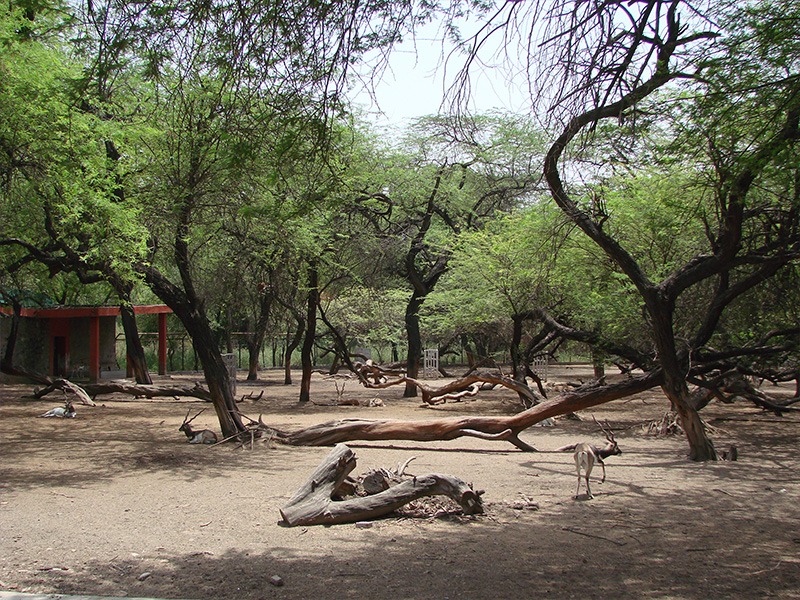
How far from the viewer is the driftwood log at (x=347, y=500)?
6.98 metres

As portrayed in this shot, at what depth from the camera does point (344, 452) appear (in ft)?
24.8

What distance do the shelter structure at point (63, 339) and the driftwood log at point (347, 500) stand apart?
875 inches

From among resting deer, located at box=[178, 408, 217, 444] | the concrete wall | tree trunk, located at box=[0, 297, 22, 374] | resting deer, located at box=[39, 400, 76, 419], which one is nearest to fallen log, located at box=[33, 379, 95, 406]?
tree trunk, located at box=[0, 297, 22, 374]

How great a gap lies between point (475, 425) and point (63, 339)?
2214cm

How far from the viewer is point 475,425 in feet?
40.4

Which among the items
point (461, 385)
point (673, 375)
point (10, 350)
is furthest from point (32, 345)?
point (673, 375)

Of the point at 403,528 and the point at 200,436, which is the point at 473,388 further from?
the point at 403,528

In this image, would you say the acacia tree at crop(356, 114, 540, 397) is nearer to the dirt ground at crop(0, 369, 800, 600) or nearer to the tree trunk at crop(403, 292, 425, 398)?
the tree trunk at crop(403, 292, 425, 398)

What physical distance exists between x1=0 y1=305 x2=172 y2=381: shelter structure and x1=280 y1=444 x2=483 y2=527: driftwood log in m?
22.2

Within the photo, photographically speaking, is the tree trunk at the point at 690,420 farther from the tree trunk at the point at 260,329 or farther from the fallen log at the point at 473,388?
the tree trunk at the point at 260,329

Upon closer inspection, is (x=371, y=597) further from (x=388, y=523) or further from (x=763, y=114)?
(x=763, y=114)

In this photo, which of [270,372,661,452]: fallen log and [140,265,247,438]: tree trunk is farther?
[140,265,247,438]: tree trunk

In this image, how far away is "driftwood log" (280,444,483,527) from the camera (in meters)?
6.98

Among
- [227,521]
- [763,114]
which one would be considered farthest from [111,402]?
[763,114]
